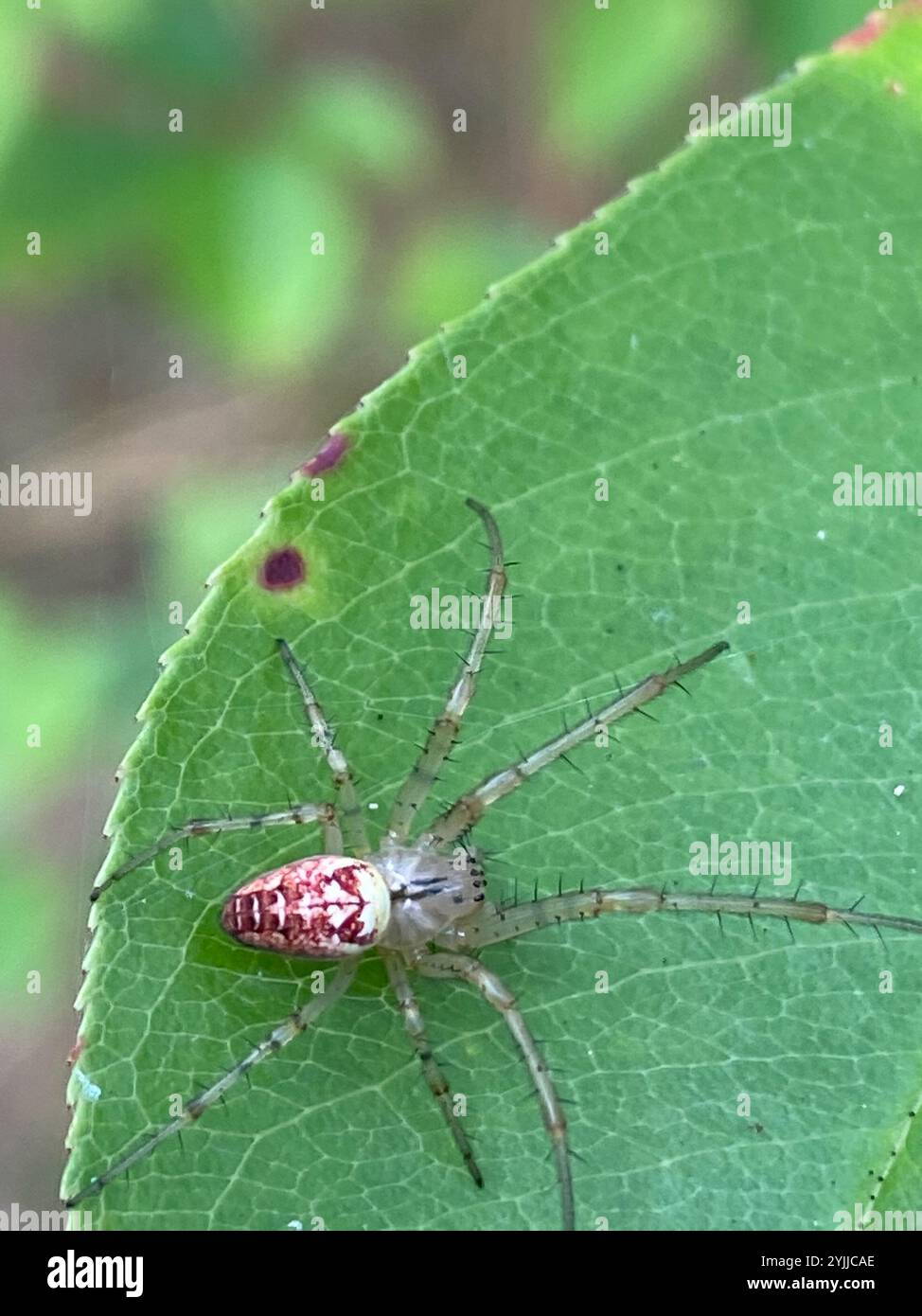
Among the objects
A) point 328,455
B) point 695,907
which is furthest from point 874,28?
point 695,907

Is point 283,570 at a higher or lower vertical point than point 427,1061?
higher

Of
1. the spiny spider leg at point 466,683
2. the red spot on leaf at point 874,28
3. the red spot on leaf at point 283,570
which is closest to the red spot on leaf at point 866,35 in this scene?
the red spot on leaf at point 874,28

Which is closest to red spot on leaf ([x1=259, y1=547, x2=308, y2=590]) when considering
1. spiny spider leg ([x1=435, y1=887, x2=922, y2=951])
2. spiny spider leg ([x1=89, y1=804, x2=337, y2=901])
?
spiny spider leg ([x1=89, y1=804, x2=337, y2=901])

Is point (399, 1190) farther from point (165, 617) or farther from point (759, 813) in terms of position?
point (165, 617)

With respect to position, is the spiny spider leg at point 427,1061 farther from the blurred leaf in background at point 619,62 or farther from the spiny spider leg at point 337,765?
the blurred leaf in background at point 619,62

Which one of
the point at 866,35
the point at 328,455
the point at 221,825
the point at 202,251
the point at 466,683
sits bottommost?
the point at 221,825

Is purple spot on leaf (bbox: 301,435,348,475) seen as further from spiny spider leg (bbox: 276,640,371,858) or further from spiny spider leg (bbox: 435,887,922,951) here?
spiny spider leg (bbox: 435,887,922,951)

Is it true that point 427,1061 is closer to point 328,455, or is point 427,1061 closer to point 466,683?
point 466,683
